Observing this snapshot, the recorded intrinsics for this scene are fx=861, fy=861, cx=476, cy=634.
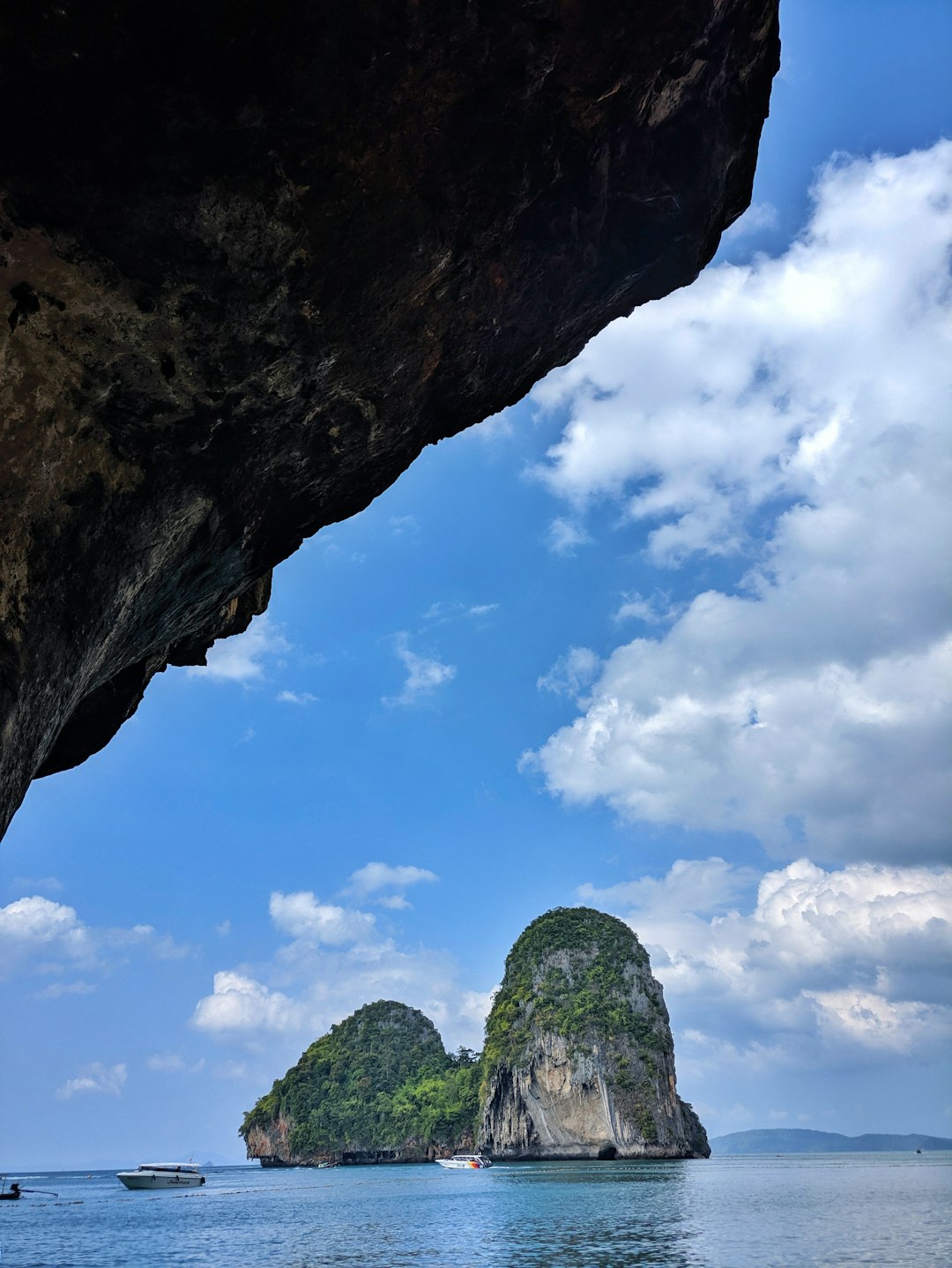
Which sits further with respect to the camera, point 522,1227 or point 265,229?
point 522,1227

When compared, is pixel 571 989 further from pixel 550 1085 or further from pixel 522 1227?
pixel 522 1227

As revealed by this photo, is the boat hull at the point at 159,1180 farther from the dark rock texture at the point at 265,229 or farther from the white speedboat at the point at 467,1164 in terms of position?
the dark rock texture at the point at 265,229

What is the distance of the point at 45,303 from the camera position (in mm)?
5723

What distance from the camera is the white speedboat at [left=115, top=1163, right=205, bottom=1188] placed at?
200 feet

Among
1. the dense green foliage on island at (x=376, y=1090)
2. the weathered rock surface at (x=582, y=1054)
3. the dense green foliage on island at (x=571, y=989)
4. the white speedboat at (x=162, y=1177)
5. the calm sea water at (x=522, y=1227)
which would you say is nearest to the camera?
the calm sea water at (x=522, y=1227)

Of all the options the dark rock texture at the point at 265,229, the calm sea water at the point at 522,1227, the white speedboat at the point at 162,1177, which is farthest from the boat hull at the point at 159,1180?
the dark rock texture at the point at 265,229

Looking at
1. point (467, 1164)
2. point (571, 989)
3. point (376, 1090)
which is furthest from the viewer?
point (376, 1090)

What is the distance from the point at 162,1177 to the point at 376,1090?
51.8m

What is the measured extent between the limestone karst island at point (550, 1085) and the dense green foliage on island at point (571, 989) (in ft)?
0.38

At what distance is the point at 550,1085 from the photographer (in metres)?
80.2

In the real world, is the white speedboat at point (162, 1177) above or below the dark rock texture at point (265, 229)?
below

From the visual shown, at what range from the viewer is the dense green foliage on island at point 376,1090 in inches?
3984

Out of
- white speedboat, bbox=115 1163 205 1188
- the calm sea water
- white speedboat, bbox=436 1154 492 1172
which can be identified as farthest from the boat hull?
white speedboat, bbox=436 1154 492 1172

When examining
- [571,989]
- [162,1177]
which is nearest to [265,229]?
[162,1177]
